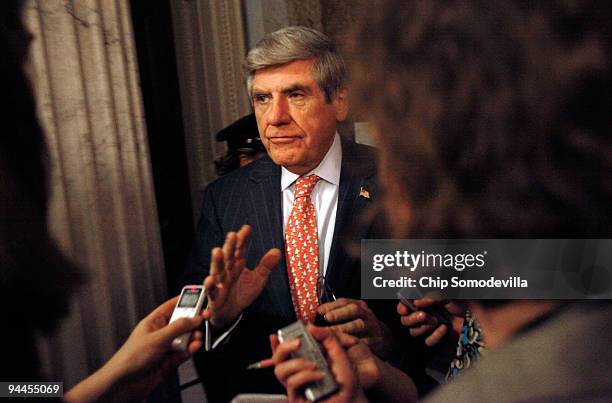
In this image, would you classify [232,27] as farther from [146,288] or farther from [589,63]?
[589,63]

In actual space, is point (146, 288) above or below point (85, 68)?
below

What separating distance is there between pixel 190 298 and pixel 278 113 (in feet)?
1.66

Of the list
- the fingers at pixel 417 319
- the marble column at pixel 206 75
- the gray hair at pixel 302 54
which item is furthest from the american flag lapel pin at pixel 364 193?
the marble column at pixel 206 75

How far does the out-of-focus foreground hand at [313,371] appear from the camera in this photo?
0.62 metres

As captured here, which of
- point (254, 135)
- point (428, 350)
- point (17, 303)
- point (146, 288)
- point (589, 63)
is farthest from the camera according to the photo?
point (254, 135)

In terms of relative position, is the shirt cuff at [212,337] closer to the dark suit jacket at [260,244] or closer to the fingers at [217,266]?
the dark suit jacket at [260,244]

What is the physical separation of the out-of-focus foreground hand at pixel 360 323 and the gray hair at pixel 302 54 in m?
0.52

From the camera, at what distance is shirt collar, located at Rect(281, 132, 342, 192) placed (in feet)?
4.05

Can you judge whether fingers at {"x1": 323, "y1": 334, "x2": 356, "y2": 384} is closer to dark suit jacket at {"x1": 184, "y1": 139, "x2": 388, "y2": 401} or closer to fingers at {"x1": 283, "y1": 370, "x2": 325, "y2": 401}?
fingers at {"x1": 283, "y1": 370, "x2": 325, "y2": 401}

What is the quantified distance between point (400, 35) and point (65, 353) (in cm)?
103

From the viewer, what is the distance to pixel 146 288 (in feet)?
4.29

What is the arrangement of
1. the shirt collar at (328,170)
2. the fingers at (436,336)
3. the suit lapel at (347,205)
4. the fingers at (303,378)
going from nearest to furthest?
1. the fingers at (303,378)
2. the fingers at (436,336)
3. the suit lapel at (347,205)
4. the shirt collar at (328,170)

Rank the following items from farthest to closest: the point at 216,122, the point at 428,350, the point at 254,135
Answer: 1. the point at 216,122
2. the point at 254,135
3. the point at 428,350

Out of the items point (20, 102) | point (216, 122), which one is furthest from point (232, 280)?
point (216, 122)
